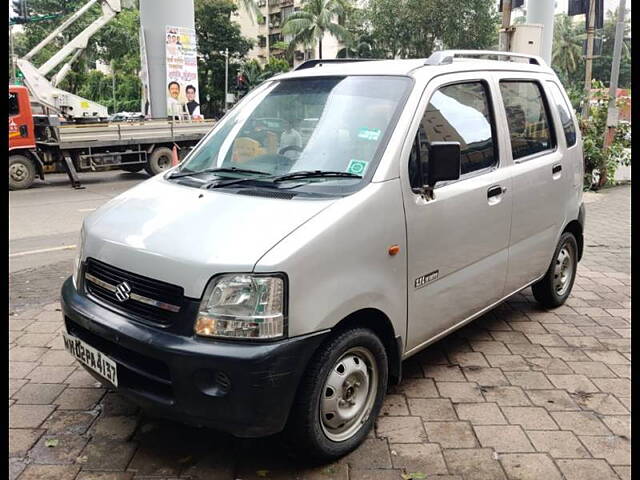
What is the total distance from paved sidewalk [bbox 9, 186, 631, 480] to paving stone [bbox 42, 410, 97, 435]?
1 centimetres

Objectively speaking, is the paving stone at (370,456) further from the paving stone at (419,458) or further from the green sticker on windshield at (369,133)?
the green sticker on windshield at (369,133)

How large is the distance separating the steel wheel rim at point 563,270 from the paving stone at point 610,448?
195cm

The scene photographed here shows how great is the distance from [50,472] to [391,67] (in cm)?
282

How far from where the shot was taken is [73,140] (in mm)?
14227

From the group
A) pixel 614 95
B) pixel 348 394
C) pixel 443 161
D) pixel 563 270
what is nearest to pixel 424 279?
pixel 443 161

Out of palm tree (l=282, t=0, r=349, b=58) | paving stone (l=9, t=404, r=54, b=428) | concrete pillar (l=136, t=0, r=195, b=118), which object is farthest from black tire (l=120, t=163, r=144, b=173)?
palm tree (l=282, t=0, r=349, b=58)

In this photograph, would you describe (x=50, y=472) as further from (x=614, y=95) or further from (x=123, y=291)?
(x=614, y=95)

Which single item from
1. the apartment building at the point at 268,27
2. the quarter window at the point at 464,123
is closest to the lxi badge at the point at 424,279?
the quarter window at the point at 464,123

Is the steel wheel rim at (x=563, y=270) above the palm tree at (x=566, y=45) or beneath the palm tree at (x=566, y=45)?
beneath

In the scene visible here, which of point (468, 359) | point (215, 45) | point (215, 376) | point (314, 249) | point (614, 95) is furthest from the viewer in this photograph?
point (215, 45)

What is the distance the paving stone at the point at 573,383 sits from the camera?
3830 mm

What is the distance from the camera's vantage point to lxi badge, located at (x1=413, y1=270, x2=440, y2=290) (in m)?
3.29

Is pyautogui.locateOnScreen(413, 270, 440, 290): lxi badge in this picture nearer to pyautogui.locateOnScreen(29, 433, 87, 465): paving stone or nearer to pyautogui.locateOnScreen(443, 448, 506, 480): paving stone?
pyautogui.locateOnScreen(443, 448, 506, 480): paving stone

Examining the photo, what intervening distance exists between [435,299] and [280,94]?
5.24ft
